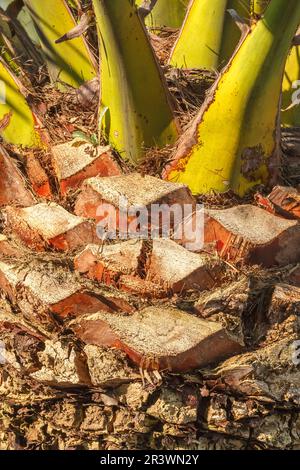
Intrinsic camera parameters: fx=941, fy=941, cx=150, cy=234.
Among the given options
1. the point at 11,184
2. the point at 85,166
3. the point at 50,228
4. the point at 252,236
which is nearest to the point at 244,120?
the point at 252,236

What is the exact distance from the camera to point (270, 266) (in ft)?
10.8

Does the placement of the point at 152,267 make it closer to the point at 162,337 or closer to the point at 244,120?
the point at 162,337

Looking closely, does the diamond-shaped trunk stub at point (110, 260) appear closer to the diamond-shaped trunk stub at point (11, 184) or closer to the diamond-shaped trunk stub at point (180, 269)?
the diamond-shaped trunk stub at point (180, 269)

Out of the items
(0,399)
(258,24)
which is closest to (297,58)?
(258,24)

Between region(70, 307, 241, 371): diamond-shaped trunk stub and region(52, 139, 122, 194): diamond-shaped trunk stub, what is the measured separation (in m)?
0.60

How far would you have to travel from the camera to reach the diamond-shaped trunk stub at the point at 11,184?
11.6 feet

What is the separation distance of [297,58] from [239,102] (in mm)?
720

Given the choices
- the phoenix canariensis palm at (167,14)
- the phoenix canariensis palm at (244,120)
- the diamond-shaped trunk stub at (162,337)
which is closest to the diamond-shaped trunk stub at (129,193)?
the phoenix canariensis palm at (244,120)

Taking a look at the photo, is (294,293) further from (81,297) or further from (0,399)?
(0,399)

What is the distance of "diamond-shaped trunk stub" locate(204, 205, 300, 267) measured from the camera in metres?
3.21

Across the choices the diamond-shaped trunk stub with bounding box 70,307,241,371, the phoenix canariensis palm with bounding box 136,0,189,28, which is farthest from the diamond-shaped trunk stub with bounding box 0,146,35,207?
the phoenix canariensis palm with bounding box 136,0,189,28

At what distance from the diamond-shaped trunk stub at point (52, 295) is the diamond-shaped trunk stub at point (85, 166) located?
384 mm

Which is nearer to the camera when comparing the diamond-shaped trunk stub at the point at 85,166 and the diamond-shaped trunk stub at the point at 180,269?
the diamond-shaped trunk stub at the point at 180,269

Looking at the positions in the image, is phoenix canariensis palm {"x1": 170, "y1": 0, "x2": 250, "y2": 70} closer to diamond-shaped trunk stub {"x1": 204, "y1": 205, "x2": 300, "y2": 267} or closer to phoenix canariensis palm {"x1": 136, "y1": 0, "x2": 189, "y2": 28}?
phoenix canariensis palm {"x1": 136, "y1": 0, "x2": 189, "y2": 28}
